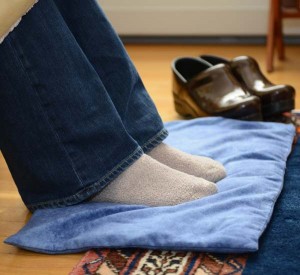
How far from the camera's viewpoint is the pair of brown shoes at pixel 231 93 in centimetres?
145

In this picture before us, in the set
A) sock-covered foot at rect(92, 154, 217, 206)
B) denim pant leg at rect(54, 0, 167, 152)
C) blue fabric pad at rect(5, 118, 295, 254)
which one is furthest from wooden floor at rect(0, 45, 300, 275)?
denim pant leg at rect(54, 0, 167, 152)

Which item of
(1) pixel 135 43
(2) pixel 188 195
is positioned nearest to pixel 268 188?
(2) pixel 188 195

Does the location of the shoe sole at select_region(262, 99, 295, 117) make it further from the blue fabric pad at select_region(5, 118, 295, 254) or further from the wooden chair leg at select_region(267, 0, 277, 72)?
the wooden chair leg at select_region(267, 0, 277, 72)

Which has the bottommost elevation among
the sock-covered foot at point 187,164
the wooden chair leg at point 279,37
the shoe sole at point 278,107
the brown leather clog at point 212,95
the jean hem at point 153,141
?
the wooden chair leg at point 279,37

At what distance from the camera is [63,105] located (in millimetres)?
1002

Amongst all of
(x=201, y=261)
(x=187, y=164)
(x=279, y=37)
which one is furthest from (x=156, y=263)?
(x=279, y=37)

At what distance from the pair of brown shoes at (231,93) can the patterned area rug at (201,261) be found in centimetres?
51

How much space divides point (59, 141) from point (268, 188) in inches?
14.0

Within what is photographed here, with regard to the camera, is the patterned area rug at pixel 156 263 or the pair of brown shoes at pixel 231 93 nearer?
the patterned area rug at pixel 156 263

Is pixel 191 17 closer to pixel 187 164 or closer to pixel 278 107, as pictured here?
pixel 278 107

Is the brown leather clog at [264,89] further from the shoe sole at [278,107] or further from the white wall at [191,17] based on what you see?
the white wall at [191,17]

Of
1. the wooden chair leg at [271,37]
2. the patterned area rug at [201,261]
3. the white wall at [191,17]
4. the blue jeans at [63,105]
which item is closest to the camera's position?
the patterned area rug at [201,261]

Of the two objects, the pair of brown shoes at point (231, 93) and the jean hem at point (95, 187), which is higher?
the jean hem at point (95, 187)

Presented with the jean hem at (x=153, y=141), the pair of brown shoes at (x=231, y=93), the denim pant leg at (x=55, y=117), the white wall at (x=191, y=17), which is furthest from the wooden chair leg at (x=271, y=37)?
the denim pant leg at (x=55, y=117)
